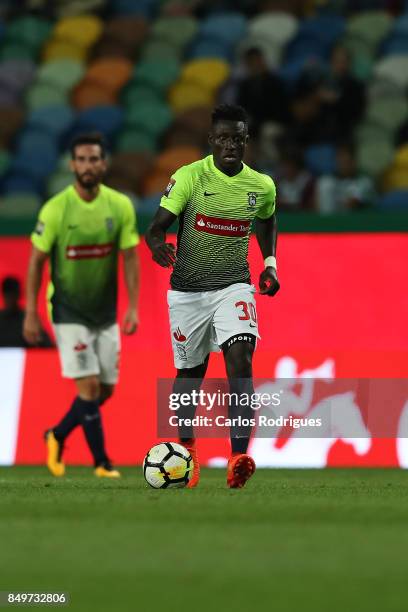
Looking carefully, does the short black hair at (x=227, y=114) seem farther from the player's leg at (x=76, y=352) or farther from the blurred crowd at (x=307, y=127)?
the blurred crowd at (x=307, y=127)

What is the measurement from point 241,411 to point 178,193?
47.3 inches

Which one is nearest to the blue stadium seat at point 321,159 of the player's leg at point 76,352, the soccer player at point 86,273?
the soccer player at point 86,273

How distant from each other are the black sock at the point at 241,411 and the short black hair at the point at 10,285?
581cm

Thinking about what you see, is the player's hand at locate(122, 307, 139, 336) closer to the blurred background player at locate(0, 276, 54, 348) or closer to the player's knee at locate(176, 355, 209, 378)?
the player's knee at locate(176, 355, 209, 378)

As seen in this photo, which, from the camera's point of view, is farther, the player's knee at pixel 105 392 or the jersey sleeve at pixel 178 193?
the player's knee at pixel 105 392

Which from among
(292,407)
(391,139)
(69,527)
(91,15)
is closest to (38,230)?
(292,407)

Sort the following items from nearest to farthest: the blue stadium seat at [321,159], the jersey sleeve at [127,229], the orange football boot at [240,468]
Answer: the orange football boot at [240,468], the jersey sleeve at [127,229], the blue stadium seat at [321,159]

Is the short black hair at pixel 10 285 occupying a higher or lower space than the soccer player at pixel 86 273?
higher

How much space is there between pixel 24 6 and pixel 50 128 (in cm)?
308

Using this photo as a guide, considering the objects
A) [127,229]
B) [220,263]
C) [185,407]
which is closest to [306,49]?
[127,229]

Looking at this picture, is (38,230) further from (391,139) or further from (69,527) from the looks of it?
(391,139)

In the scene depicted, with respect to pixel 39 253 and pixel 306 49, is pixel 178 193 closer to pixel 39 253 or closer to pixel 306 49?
pixel 39 253

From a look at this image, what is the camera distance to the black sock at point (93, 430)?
10188 mm

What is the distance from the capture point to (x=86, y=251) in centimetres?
1028
